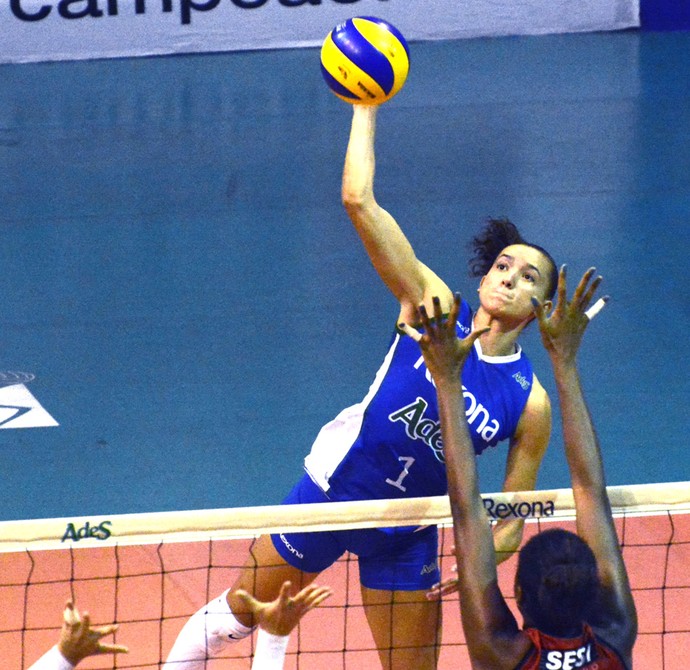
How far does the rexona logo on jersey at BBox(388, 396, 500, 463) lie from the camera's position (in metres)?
4.46

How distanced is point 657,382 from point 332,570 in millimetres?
2944

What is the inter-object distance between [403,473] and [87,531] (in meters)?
1.15

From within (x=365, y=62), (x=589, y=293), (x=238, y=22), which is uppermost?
(x=238, y=22)

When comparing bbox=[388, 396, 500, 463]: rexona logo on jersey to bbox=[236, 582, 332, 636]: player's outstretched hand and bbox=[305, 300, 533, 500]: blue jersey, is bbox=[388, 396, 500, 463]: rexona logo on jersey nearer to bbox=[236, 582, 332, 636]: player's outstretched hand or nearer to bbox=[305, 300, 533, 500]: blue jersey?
bbox=[305, 300, 533, 500]: blue jersey

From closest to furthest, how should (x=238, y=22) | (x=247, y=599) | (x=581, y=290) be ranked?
(x=581, y=290) < (x=247, y=599) < (x=238, y=22)

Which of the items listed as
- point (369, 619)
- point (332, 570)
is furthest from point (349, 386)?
point (369, 619)

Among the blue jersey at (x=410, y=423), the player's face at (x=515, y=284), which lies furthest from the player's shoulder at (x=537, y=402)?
the player's face at (x=515, y=284)

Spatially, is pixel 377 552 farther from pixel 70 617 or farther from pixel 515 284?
pixel 70 617

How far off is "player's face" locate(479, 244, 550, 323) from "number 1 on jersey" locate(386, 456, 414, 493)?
588 mm

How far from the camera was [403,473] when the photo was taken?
4.59m

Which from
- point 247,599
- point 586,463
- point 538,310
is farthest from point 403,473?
point 538,310

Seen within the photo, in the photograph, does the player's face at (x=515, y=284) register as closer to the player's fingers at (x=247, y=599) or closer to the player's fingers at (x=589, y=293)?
the player's fingers at (x=589, y=293)

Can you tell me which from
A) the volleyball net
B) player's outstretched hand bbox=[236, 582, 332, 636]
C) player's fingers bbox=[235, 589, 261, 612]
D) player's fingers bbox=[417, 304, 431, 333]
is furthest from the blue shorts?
player's fingers bbox=[417, 304, 431, 333]

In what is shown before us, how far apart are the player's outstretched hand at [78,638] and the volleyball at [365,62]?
197 centimetres
